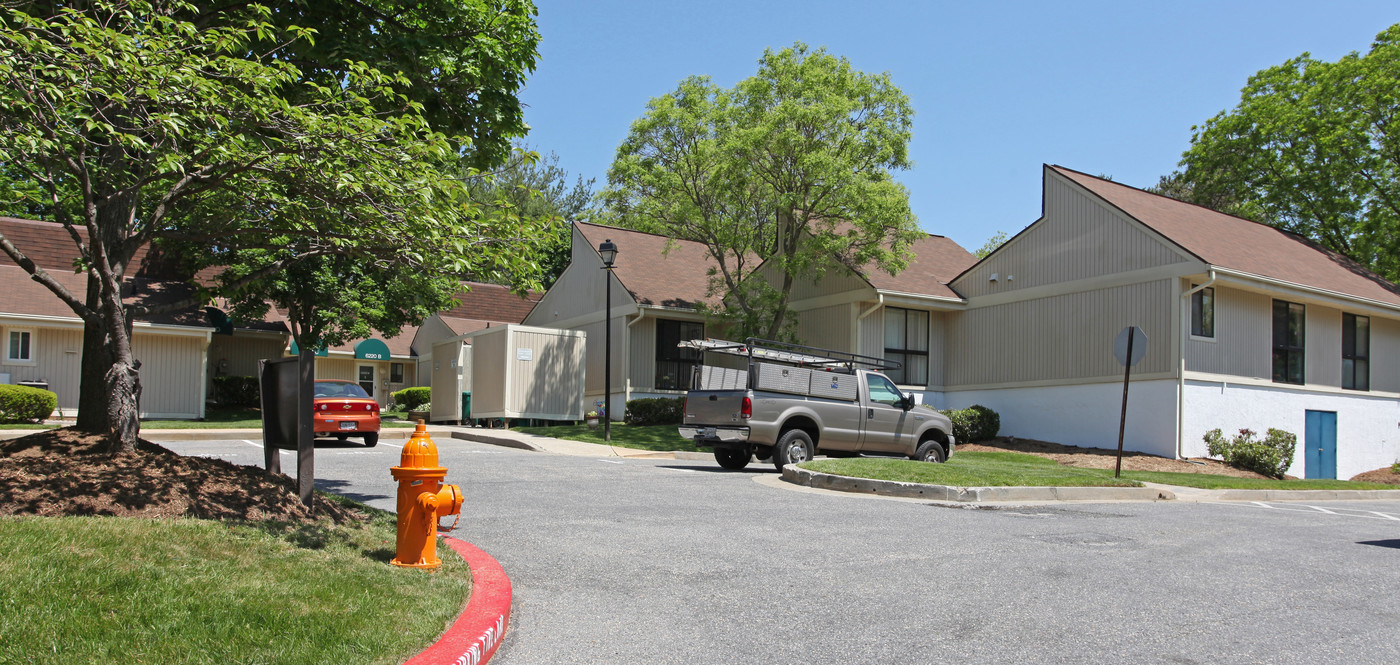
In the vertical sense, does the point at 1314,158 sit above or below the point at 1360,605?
above

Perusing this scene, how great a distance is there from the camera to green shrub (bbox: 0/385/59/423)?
71.3 ft

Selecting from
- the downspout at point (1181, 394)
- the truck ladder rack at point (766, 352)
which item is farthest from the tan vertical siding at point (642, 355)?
the downspout at point (1181, 394)

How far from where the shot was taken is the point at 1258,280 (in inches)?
848

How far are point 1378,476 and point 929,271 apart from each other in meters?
12.3

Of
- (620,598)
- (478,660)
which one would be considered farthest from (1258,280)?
(478,660)

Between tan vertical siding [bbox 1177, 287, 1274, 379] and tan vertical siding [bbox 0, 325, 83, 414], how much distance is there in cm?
2734

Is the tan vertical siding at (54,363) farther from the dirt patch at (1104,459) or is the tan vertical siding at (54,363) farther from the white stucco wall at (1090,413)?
the white stucco wall at (1090,413)

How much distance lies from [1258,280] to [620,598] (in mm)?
20237

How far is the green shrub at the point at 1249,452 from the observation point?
2086 cm

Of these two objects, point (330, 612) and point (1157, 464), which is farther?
point (1157, 464)

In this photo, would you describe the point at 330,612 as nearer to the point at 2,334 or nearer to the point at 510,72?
the point at 510,72

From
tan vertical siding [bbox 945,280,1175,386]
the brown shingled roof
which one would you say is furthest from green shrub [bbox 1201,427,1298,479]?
the brown shingled roof

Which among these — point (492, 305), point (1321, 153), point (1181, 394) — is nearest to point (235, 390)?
point (492, 305)

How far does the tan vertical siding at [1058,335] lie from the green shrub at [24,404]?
73.8 ft
